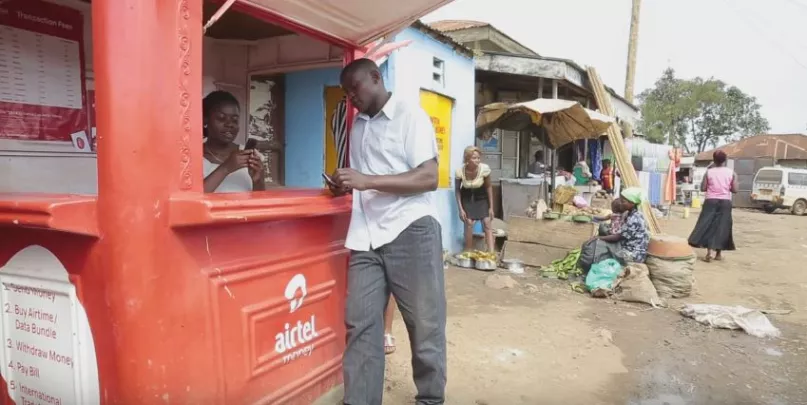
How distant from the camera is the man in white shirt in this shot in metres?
2.28

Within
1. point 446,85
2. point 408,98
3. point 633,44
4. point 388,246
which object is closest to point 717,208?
point 446,85

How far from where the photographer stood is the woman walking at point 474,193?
279 inches

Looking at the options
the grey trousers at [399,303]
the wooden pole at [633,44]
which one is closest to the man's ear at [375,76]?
the grey trousers at [399,303]

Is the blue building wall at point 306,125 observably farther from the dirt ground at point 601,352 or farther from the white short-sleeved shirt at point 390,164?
the white short-sleeved shirt at point 390,164

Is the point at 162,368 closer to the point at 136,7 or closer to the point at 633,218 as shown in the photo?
the point at 136,7

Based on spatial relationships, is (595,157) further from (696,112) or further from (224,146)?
(696,112)

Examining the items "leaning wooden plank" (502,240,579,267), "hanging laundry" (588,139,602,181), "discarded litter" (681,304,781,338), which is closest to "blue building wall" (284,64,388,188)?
"leaning wooden plank" (502,240,579,267)

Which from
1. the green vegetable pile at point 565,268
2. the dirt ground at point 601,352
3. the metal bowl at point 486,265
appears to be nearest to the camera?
the dirt ground at point 601,352

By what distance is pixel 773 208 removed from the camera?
65.3 ft

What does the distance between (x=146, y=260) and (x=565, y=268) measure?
574 centimetres

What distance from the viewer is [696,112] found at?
36.5m

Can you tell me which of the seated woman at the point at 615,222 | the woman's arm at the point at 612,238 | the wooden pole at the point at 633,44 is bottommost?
the woman's arm at the point at 612,238

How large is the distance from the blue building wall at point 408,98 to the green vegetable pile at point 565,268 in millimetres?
1490

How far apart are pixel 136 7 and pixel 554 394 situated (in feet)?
9.61
